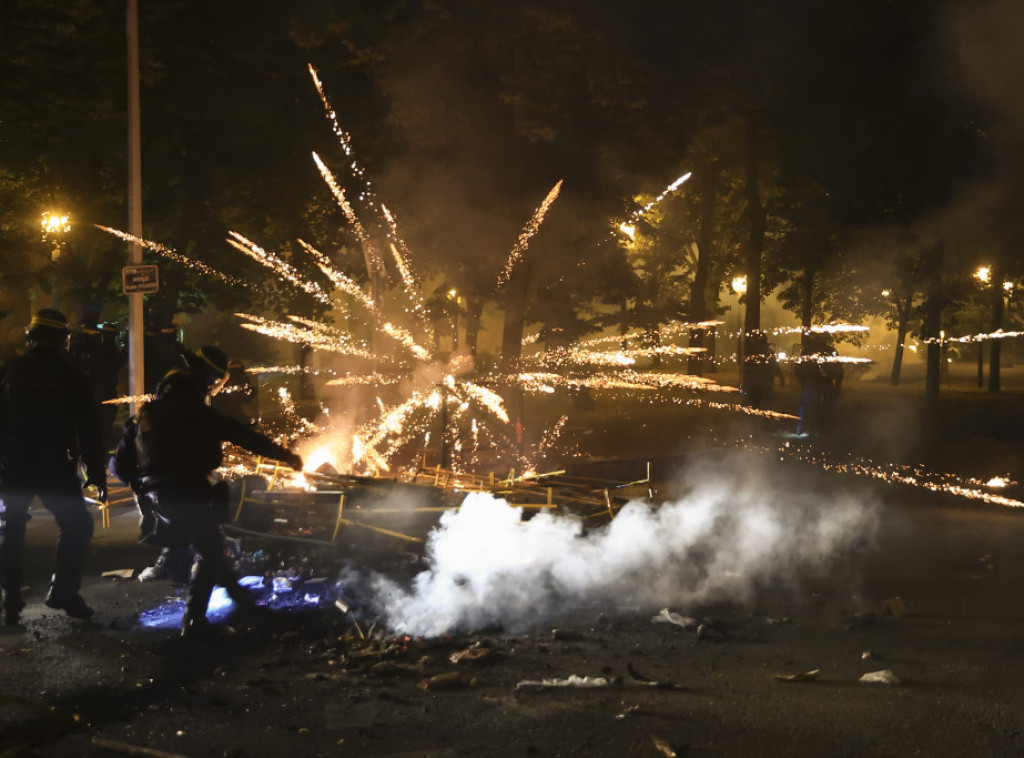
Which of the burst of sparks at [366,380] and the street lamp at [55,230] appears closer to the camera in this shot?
the burst of sparks at [366,380]

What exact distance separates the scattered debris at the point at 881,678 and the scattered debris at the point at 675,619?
113cm

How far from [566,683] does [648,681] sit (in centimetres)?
44

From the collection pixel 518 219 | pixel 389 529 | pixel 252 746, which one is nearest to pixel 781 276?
pixel 518 219

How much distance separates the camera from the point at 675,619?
5730 mm

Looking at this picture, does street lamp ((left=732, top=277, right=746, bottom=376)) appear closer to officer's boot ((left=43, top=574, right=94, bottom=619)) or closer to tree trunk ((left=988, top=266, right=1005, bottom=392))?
tree trunk ((left=988, top=266, right=1005, bottom=392))

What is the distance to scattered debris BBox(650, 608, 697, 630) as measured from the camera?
18.6 feet

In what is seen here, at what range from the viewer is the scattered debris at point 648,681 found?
4.65 meters

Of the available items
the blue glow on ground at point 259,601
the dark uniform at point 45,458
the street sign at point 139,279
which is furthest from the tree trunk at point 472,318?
the dark uniform at point 45,458

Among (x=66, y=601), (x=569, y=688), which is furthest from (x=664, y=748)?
(x=66, y=601)

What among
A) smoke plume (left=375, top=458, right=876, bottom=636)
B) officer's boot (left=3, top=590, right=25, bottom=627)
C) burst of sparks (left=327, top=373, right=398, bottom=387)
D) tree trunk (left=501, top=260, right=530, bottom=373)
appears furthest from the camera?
tree trunk (left=501, top=260, right=530, bottom=373)

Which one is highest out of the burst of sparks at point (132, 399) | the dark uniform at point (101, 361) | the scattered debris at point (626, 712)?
the dark uniform at point (101, 361)

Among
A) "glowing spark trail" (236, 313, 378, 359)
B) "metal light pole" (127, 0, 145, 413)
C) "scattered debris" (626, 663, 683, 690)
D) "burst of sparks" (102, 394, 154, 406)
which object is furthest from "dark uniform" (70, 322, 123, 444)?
"scattered debris" (626, 663, 683, 690)

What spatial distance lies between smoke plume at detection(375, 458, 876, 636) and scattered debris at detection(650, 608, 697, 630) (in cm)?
25

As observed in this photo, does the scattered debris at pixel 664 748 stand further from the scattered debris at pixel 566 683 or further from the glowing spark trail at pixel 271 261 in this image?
the glowing spark trail at pixel 271 261
